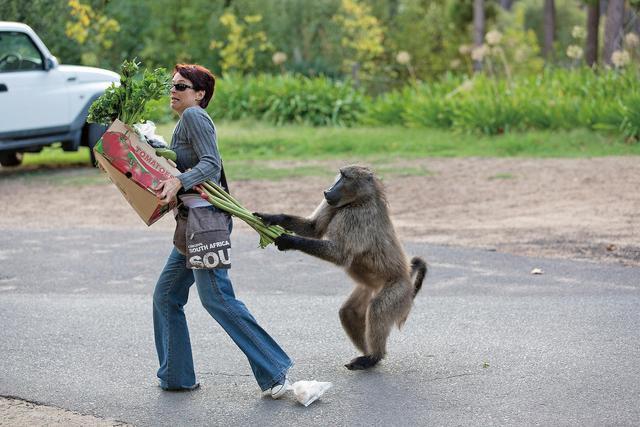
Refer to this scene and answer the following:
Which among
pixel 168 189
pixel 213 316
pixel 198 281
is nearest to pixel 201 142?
pixel 168 189

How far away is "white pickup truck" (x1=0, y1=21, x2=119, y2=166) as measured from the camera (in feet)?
49.1

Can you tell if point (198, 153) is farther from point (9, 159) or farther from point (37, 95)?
point (9, 159)

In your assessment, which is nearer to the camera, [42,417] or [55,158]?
[42,417]

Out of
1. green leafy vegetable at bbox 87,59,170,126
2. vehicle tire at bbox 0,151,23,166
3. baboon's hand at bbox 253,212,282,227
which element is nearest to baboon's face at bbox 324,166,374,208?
baboon's hand at bbox 253,212,282,227

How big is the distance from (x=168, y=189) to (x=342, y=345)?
6.59 ft

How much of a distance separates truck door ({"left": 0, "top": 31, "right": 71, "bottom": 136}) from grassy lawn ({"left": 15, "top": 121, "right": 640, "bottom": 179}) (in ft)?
5.50

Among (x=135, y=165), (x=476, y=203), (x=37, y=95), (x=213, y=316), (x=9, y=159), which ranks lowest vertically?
(x=476, y=203)

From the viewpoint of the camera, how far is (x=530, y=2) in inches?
1813

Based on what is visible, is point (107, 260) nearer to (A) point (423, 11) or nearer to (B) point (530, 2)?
(A) point (423, 11)

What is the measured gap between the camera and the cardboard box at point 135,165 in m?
5.22

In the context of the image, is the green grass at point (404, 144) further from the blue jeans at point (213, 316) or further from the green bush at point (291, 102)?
the blue jeans at point (213, 316)

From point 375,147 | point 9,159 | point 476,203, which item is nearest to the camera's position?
point 476,203

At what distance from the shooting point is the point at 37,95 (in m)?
15.3

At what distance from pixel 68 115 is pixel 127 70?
35.3 ft
